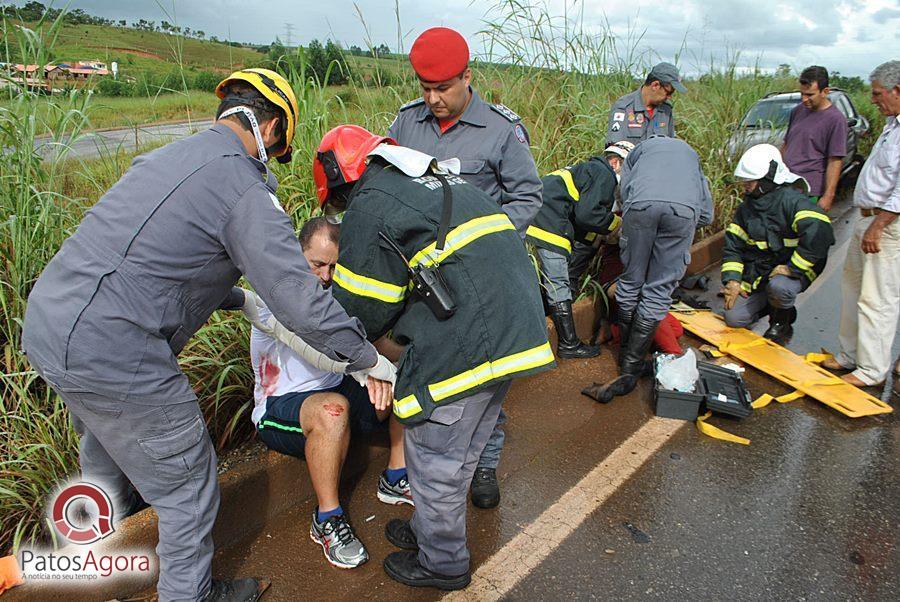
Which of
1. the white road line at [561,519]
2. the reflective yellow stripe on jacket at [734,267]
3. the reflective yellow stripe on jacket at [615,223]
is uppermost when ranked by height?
the reflective yellow stripe on jacket at [615,223]

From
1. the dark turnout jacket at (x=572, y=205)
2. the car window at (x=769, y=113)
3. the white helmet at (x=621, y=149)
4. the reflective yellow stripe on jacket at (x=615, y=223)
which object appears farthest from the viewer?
the car window at (x=769, y=113)

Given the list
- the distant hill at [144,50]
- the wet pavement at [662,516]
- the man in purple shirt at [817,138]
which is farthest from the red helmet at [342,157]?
the man in purple shirt at [817,138]

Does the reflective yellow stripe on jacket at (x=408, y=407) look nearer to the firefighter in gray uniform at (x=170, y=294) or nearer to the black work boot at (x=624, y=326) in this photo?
the firefighter in gray uniform at (x=170, y=294)

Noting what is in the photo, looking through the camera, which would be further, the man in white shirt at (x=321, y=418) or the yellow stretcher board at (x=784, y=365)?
the yellow stretcher board at (x=784, y=365)

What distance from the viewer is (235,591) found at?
6.98ft

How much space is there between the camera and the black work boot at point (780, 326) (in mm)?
4664

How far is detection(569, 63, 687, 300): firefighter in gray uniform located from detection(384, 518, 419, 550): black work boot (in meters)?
3.82

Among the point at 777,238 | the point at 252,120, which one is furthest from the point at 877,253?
the point at 252,120

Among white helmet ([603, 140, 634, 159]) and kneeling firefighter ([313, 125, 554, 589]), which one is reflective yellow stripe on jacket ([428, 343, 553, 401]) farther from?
white helmet ([603, 140, 634, 159])

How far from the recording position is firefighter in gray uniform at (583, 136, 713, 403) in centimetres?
380

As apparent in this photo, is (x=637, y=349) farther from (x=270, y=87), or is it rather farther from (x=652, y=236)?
(x=270, y=87)

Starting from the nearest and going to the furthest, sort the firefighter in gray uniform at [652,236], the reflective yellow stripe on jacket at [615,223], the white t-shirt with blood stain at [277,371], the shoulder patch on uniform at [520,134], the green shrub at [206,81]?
the white t-shirt with blood stain at [277,371] → the shoulder patch on uniform at [520,134] → the green shrub at [206,81] → the firefighter in gray uniform at [652,236] → the reflective yellow stripe on jacket at [615,223]

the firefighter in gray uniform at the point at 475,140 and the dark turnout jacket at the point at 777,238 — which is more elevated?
the firefighter in gray uniform at the point at 475,140

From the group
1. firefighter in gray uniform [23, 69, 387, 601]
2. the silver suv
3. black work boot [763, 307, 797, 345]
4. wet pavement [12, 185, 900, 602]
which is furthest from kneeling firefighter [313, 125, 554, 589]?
the silver suv
